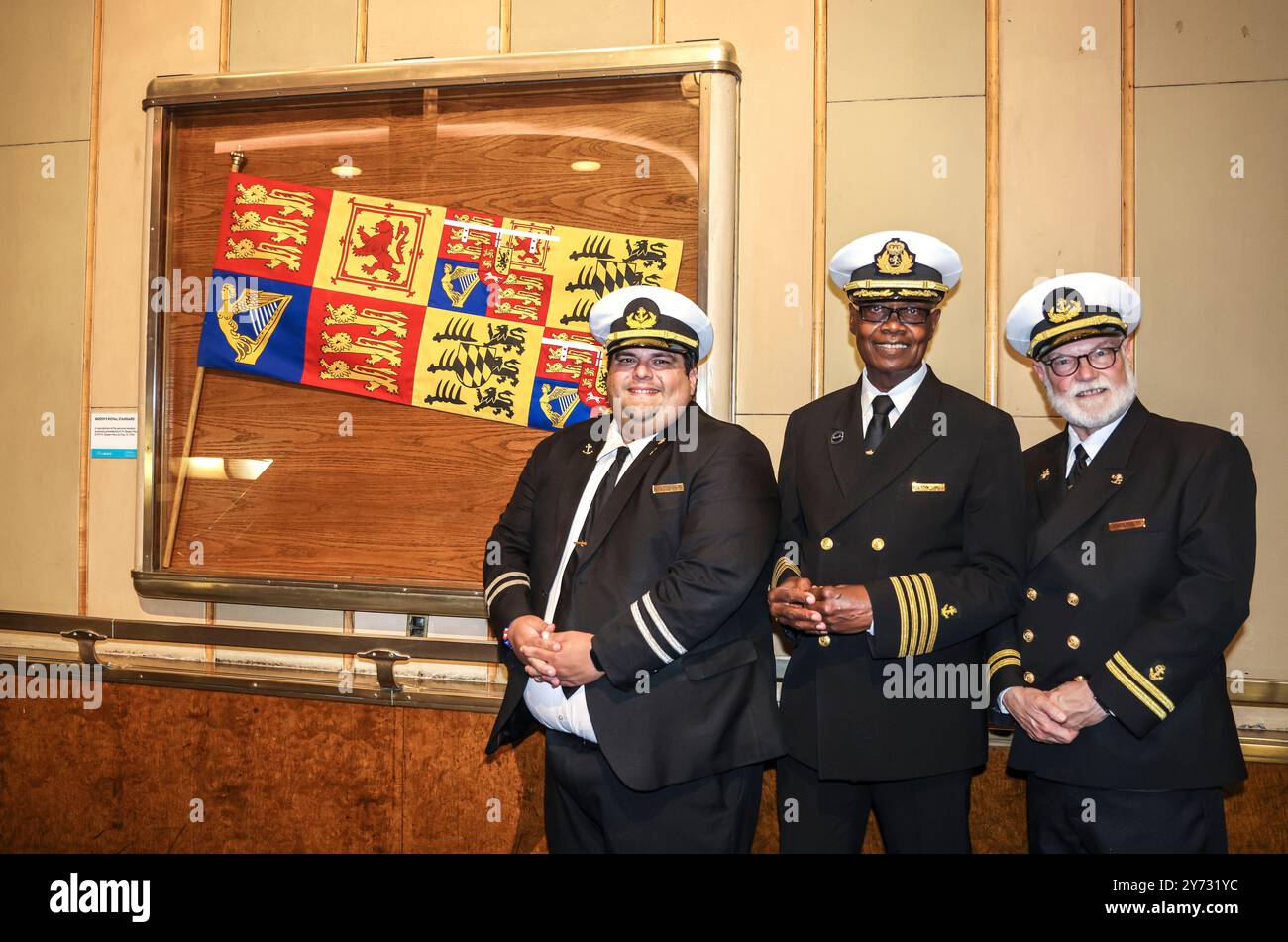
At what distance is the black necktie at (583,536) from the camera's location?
2178 millimetres

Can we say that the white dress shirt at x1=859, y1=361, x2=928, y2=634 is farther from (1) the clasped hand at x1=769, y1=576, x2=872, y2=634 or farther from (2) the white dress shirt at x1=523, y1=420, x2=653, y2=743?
(2) the white dress shirt at x1=523, y1=420, x2=653, y2=743

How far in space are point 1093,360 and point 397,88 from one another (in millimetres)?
2365

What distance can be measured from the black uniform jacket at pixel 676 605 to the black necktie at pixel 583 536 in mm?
25

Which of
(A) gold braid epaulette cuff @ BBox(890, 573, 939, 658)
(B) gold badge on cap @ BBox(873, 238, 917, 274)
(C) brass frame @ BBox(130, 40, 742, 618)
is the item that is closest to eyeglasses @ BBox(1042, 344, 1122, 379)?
(B) gold badge on cap @ BBox(873, 238, 917, 274)

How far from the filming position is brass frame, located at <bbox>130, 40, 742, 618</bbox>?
295 cm

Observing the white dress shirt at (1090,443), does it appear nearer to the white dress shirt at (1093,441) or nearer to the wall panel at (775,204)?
the white dress shirt at (1093,441)

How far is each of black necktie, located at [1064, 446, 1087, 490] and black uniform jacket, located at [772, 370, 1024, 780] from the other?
0.14 m

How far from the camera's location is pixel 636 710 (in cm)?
208

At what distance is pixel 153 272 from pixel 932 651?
2920mm

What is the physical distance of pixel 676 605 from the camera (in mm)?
2008

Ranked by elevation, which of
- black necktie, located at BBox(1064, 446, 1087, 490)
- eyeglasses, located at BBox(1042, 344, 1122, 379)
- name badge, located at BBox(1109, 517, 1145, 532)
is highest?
eyeglasses, located at BBox(1042, 344, 1122, 379)

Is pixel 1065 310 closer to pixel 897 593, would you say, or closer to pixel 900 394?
pixel 900 394

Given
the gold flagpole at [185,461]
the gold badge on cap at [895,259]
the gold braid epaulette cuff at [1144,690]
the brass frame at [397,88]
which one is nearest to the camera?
the gold braid epaulette cuff at [1144,690]

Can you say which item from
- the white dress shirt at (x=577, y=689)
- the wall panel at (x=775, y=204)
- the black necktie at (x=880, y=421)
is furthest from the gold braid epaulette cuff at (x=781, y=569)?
the wall panel at (x=775, y=204)
